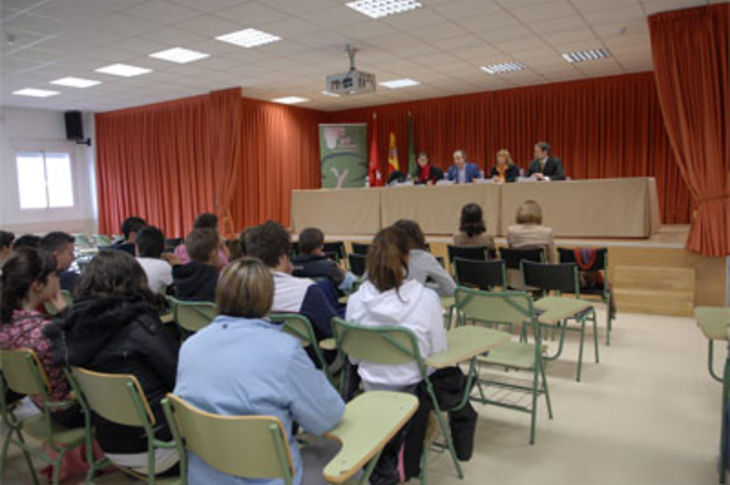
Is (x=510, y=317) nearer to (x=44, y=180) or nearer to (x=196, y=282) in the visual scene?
(x=196, y=282)

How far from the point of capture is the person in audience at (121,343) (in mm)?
1841

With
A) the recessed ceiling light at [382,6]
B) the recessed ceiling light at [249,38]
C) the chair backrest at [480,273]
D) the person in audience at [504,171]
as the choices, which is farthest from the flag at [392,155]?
the chair backrest at [480,273]

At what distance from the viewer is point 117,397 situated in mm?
1757

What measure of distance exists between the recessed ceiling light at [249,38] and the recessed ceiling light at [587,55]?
14.8 ft

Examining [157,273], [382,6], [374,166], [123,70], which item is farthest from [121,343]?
[374,166]

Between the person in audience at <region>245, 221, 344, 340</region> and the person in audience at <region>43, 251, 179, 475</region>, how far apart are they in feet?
2.01

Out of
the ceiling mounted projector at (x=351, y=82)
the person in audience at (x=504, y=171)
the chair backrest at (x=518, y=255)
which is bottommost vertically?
the chair backrest at (x=518, y=255)

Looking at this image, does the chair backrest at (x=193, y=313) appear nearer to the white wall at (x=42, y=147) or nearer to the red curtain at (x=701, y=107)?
the red curtain at (x=701, y=107)

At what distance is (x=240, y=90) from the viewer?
9.23 m

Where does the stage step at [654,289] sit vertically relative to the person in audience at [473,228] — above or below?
below

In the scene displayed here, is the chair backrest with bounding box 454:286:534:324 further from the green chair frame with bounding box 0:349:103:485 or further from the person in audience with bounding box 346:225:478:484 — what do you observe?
the green chair frame with bounding box 0:349:103:485

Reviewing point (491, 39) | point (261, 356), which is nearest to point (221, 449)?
point (261, 356)

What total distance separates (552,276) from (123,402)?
10.9ft

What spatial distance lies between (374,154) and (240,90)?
3.19m
